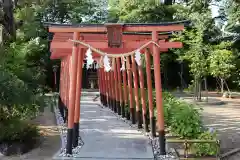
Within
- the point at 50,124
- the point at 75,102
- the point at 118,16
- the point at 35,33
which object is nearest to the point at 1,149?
the point at 75,102

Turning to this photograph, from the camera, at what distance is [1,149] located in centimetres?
860

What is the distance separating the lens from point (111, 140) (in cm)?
989

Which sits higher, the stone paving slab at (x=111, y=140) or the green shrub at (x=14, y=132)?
the green shrub at (x=14, y=132)

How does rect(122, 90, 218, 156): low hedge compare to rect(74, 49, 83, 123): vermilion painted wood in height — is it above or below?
below

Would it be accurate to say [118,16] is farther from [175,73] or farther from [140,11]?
[175,73]

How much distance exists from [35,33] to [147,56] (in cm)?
1653

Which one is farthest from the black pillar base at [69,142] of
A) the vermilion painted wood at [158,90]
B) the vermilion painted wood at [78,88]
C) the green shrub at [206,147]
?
the green shrub at [206,147]

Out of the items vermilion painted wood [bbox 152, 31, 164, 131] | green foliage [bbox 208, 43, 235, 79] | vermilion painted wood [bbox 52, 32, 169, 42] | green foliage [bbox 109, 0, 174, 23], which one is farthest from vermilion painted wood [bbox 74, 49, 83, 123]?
green foliage [bbox 109, 0, 174, 23]

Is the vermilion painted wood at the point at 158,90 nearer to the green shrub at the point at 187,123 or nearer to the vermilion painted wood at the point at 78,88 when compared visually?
the green shrub at the point at 187,123

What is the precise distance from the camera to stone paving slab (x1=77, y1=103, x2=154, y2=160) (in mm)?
8227

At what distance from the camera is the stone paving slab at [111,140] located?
823 cm

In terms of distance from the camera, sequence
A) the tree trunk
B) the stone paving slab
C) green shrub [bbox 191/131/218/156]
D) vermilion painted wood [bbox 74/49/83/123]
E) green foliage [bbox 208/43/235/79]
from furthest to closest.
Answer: green foliage [bbox 208/43/235/79]
the tree trunk
vermilion painted wood [bbox 74/49/83/123]
the stone paving slab
green shrub [bbox 191/131/218/156]

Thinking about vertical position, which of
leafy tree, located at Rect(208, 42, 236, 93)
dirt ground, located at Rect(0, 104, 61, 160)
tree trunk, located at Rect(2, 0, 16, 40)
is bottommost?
dirt ground, located at Rect(0, 104, 61, 160)

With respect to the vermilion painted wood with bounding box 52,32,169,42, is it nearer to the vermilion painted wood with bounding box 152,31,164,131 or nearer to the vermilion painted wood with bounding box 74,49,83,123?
the vermilion painted wood with bounding box 74,49,83,123
